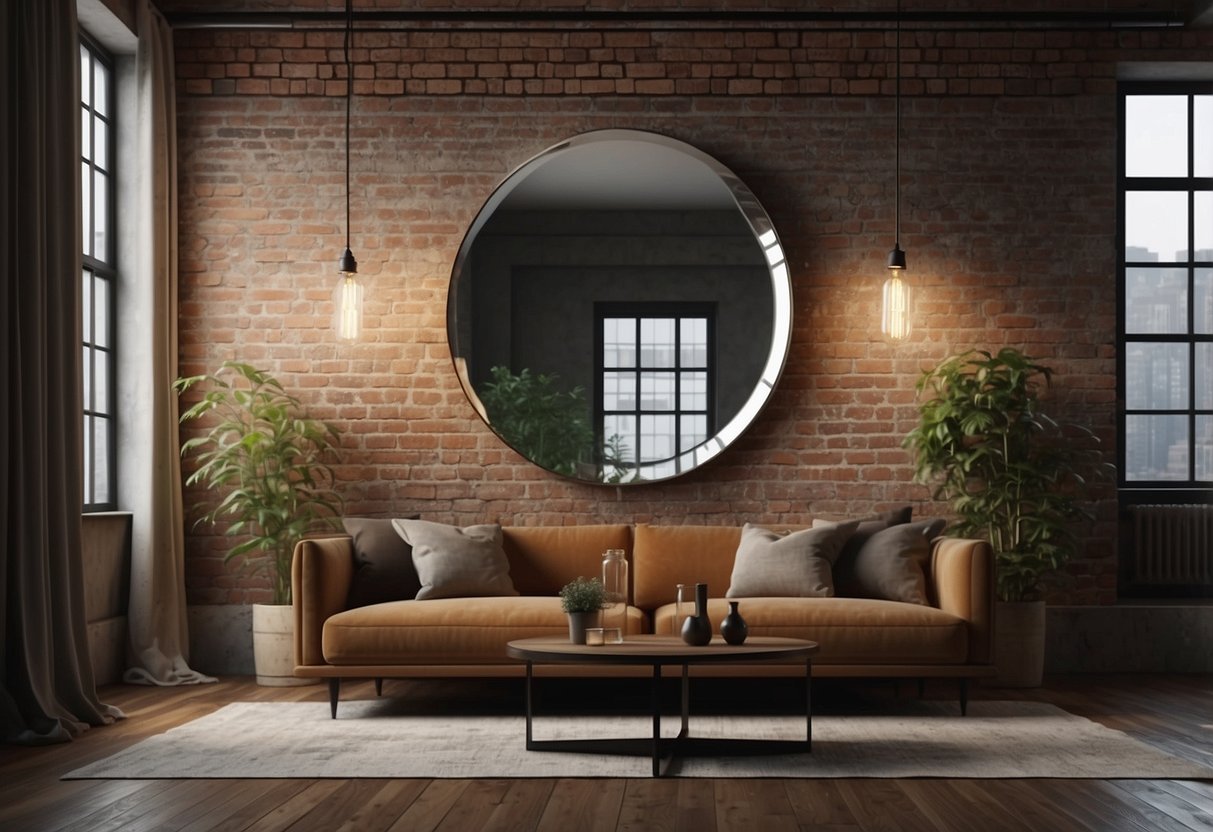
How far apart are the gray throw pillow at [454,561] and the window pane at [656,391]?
117 centimetres

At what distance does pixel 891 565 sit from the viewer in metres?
5.55

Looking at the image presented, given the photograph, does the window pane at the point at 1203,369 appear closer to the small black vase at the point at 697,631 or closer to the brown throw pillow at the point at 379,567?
the small black vase at the point at 697,631

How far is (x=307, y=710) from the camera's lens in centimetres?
531

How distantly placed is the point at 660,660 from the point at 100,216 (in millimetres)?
3932

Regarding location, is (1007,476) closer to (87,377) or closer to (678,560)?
(678,560)

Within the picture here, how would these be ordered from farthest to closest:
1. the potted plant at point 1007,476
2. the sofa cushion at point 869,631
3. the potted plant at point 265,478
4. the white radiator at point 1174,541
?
the white radiator at point 1174,541 → the potted plant at point 265,478 → the potted plant at point 1007,476 → the sofa cushion at point 869,631

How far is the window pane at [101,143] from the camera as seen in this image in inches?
246

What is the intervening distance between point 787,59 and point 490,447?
2.55 m

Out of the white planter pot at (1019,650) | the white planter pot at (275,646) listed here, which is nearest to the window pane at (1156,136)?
the white planter pot at (1019,650)

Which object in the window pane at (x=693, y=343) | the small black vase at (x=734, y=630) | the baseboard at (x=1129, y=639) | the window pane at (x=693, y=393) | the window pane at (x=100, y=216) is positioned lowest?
the baseboard at (x=1129, y=639)

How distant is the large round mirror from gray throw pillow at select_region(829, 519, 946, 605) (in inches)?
43.5

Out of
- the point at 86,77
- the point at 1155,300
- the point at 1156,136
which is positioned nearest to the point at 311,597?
the point at 86,77

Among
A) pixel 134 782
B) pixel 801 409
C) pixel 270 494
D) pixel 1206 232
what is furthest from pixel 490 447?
pixel 1206 232

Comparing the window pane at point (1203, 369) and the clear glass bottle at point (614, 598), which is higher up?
the window pane at point (1203, 369)
